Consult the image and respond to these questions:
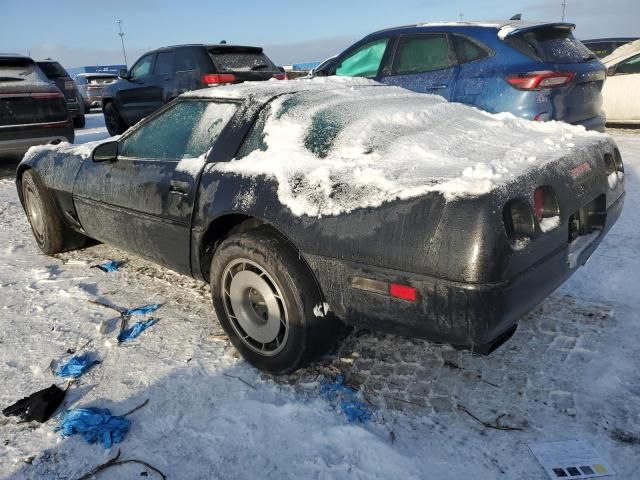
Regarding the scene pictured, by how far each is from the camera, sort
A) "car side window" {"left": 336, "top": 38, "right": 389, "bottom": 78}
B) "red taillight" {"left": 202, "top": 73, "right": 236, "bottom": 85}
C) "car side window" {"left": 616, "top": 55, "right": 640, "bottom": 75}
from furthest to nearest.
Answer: "car side window" {"left": 616, "top": 55, "right": 640, "bottom": 75}, "red taillight" {"left": 202, "top": 73, "right": 236, "bottom": 85}, "car side window" {"left": 336, "top": 38, "right": 389, "bottom": 78}

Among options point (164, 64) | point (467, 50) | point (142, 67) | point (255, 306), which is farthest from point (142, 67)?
point (255, 306)

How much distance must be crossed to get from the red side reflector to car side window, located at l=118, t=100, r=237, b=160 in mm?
1461

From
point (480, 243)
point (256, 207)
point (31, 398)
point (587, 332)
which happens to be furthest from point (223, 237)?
point (587, 332)

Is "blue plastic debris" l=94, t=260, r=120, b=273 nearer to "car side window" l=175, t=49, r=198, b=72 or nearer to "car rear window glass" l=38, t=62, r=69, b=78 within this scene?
"car side window" l=175, t=49, r=198, b=72

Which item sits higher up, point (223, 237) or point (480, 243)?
point (480, 243)

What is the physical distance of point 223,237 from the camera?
109 inches

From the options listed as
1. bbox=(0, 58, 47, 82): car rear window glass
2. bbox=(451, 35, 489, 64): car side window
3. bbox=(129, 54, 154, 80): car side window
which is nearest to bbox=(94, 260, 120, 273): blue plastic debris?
bbox=(451, 35, 489, 64): car side window

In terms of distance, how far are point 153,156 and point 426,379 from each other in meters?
2.15

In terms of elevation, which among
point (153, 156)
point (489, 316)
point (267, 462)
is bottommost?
point (267, 462)

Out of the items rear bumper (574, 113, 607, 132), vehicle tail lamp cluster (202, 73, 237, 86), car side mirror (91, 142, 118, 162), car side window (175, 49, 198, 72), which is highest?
car side window (175, 49, 198, 72)

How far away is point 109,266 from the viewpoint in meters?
4.09

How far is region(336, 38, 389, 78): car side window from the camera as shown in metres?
5.76

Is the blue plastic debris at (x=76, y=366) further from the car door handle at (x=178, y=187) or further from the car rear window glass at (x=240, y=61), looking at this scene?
the car rear window glass at (x=240, y=61)

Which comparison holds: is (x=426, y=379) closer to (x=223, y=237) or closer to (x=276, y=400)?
(x=276, y=400)
